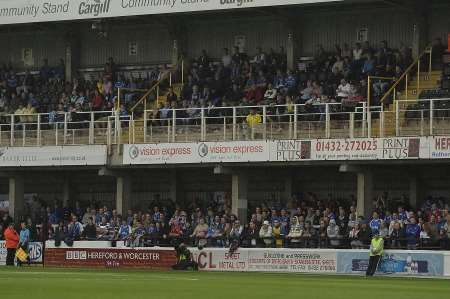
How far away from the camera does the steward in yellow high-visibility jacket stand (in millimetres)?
37781

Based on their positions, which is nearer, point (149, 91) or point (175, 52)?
point (149, 91)

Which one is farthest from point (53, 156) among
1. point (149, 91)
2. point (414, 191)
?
point (414, 191)

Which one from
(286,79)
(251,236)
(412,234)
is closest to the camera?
(412,234)

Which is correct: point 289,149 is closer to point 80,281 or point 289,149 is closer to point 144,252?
point 144,252

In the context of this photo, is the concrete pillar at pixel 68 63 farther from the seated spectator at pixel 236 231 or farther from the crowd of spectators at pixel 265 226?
the seated spectator at pixel 236 231

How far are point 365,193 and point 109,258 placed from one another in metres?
8.74

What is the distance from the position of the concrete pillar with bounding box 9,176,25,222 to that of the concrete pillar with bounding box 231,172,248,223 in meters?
9.51

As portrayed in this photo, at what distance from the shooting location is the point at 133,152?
46.9 meters

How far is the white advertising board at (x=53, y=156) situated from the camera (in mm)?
47906

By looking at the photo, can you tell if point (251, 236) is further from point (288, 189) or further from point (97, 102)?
point (97, 102)

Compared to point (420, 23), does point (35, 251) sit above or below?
below

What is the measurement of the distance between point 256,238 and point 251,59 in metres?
10.8

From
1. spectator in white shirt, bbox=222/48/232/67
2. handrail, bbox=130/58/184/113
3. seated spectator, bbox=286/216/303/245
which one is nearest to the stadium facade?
handrail, bbox=130/58/184/113

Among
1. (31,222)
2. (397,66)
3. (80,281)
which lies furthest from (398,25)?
(80,281)
